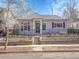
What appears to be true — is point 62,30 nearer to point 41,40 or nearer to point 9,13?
point 41,40

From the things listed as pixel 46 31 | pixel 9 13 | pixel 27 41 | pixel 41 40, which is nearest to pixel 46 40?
pixel 41 40

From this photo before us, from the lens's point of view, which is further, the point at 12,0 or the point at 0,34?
the point at 0,34

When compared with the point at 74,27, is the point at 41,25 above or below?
above

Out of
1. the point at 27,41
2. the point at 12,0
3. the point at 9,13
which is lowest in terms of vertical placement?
the point at 27,41

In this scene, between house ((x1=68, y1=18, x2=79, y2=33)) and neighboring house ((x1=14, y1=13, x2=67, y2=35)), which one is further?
house ((x1=68, y1=18, x2=79, y2=33))

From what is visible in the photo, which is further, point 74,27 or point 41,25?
point 74,27

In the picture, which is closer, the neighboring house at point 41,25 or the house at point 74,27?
the neighboring house at point 41,25

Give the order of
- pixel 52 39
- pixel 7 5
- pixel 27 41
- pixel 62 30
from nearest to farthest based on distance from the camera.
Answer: pixel 7 5, pixel 27 41, pixel 52 39, pixel 62 30

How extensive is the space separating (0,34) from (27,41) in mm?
12622

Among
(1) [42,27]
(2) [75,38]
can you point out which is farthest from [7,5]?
(1) [42,27]

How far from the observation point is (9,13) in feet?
74.1

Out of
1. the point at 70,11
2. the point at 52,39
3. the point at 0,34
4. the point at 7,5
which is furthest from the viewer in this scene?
the point at 70,11

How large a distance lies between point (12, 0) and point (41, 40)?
7591mm

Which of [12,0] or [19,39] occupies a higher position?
[12,0]
